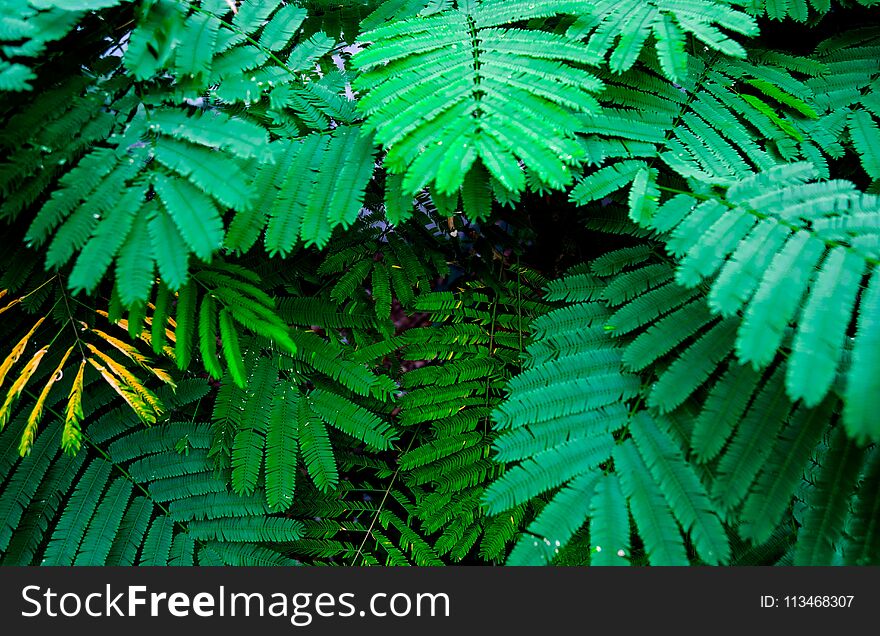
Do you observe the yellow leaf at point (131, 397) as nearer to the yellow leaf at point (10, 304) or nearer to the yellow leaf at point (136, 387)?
the yellow leaf at point (136, 387)

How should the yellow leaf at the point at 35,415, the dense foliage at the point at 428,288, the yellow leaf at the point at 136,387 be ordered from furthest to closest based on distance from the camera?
1. the yellow leaf at the point at 136,387
2. the yellow leaf at the point at 35,415
3. the dense foliage at the point at 428,288

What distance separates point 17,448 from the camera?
1.57m

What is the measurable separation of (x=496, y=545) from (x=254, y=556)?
26.3 inches

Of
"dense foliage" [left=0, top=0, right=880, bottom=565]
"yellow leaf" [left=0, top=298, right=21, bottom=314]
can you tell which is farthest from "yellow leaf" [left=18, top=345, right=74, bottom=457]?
"yellow leaf" [left=0, top=298, right=21, bottom=314]

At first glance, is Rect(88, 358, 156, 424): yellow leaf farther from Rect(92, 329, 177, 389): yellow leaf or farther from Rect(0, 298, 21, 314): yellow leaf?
Rect(0, 298, 21, 314): yellow leaf

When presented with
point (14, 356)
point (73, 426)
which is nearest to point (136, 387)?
point (73, 426)

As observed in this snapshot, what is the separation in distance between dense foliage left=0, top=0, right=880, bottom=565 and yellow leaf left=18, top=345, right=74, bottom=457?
0.09ft

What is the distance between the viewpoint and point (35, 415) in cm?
145

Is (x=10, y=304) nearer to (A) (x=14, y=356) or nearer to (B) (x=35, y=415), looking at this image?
(A) (x=14, y=356)

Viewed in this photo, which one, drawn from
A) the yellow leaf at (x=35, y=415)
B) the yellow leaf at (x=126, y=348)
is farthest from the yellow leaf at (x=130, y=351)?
the yellow leaf at (x=35, y=415)

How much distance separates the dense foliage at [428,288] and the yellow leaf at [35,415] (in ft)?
0.09

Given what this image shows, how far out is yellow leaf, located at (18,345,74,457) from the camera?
140cm

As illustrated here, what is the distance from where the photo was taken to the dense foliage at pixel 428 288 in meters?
1.21

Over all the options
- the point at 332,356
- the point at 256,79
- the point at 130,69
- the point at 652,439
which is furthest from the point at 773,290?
the point at 130,69
